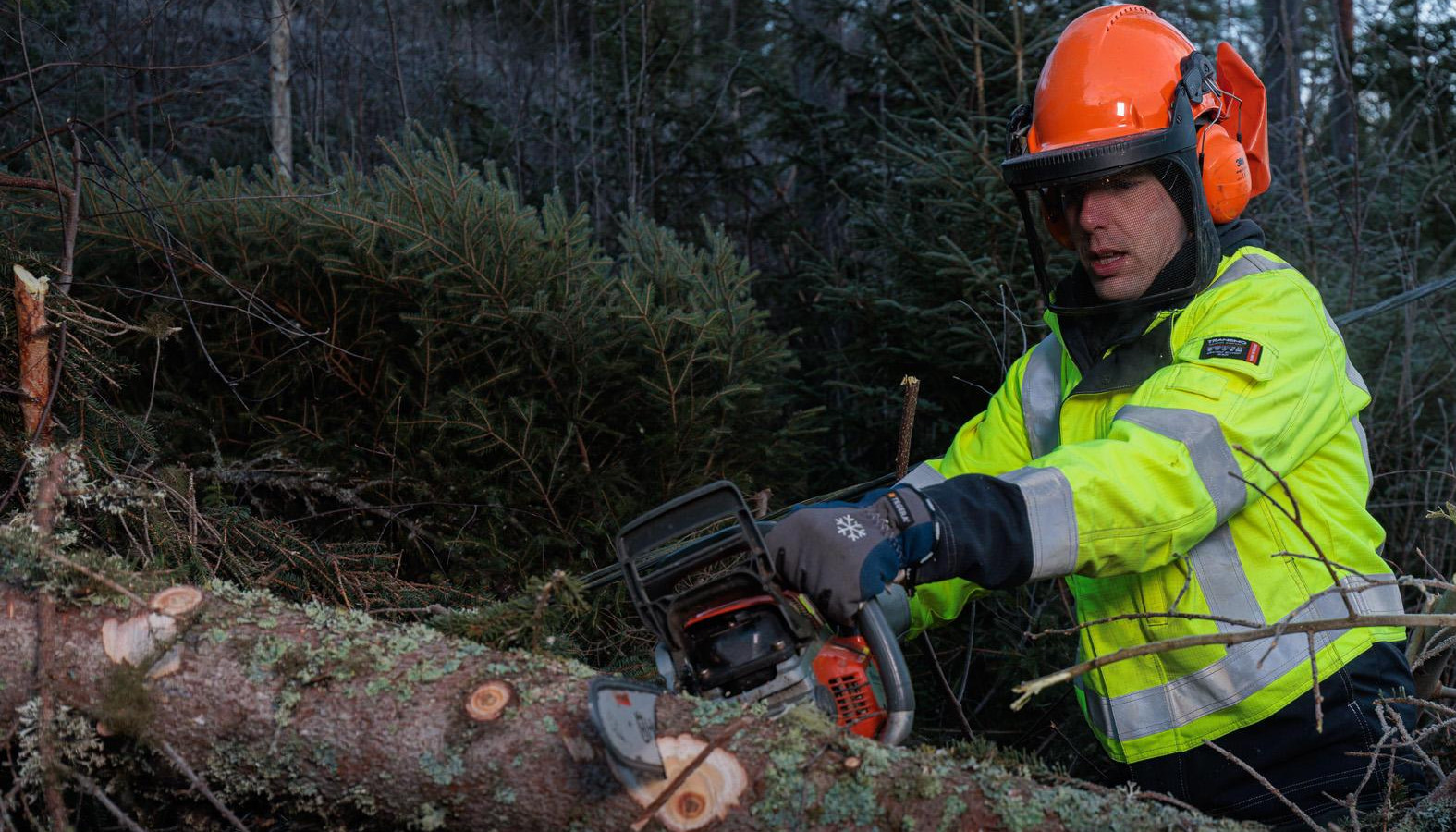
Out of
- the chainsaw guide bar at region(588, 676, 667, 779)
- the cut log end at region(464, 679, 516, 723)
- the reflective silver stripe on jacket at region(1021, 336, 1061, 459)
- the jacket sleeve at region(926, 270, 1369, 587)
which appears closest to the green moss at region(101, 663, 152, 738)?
the cut log end at region(464, 679, 516, 723)

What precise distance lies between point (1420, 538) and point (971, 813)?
15.3 ft

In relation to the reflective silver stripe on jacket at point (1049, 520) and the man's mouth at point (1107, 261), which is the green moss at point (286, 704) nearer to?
the reflective silver stripe on jacket at point (1049, 520)

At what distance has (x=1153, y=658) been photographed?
2.22 m

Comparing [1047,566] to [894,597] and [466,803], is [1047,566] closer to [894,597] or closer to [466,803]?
[894,597]

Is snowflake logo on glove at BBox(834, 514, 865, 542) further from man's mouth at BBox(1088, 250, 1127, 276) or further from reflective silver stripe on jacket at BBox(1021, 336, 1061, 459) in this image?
man's mouth at BBox(1088, 250, 1127, 276)

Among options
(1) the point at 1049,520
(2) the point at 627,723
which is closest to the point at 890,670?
A: (1) the point at 1049,520

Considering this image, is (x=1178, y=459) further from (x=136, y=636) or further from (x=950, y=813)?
(x=136, y=636)

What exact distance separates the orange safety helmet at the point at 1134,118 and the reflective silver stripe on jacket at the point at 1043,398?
19cm

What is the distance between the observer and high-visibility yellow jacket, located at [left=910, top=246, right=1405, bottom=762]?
1886 millimetres

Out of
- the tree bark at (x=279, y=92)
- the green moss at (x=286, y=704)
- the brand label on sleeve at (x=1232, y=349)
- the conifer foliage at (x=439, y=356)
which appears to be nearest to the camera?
the green moss at (x=286, y=704)

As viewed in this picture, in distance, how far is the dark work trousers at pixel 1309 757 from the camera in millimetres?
2115

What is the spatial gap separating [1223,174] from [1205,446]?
0.94 meters

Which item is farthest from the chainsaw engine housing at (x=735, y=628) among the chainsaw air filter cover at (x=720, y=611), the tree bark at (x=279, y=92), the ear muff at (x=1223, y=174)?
the tree bark at (x=279, y=92)

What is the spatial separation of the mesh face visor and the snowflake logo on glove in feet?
3.28
